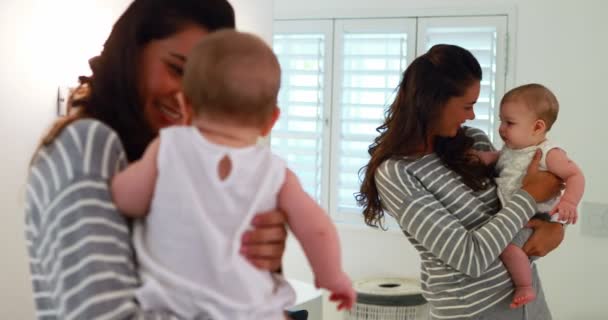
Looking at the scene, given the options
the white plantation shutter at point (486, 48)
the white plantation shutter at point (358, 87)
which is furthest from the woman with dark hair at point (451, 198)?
the white plantation shutter at point (358, 87)

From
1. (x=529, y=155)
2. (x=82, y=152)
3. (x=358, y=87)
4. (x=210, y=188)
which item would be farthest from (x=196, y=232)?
(x=358, y=87)

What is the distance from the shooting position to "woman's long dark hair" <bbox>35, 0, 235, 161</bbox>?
971mm

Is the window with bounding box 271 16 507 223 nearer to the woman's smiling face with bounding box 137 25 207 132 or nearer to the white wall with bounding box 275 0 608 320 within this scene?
the white wall with bounding box 275 0 608 320

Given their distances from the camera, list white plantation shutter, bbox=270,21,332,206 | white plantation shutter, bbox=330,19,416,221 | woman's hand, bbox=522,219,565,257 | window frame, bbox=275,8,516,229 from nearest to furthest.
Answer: woman's hand, bbox=522,219,565,257
window frame, bbox=275,8,516,229
white plantation shutter, bbox=330,19,416,221
white plantation shutter, bbox=270,21,332,206

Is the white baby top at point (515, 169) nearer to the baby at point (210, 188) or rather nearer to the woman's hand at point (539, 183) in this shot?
the woman's hand at point (539, 183)

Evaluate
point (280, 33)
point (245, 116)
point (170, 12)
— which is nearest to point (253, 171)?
point (245, 116)

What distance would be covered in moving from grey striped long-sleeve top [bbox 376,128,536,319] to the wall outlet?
1.60m

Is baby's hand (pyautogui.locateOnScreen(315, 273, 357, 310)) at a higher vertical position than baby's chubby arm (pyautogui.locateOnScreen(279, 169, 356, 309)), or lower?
lower

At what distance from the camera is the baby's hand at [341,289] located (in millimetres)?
977

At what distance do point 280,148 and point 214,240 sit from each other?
318cm

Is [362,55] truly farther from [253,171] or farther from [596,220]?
[253,171]

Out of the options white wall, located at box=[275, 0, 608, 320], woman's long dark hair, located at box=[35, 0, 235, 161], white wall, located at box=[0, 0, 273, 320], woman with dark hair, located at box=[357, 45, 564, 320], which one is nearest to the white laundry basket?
white wall, located at box=[275, 0, 608, 320]

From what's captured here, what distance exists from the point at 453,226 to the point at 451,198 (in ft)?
0.32

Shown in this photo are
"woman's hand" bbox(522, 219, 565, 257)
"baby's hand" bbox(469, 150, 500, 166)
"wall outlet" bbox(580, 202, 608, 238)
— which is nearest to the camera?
"woman's hand" bbox(522, 219, 565, 257)
